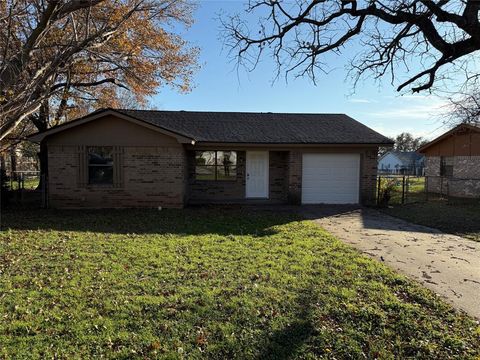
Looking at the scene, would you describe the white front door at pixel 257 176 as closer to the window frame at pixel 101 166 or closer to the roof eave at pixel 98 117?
the roof eave at pixel 98 117

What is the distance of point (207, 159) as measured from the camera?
16.3 m

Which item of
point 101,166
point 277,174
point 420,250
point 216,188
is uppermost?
point 101,166

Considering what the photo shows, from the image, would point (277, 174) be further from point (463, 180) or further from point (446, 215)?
point (463, 180)

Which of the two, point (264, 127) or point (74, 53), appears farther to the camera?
point (264, 127)

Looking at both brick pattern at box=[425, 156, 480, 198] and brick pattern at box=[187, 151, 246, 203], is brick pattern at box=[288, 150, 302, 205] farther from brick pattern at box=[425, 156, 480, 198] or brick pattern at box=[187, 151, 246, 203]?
brick pattern at box=[425, 156, 480, 198]

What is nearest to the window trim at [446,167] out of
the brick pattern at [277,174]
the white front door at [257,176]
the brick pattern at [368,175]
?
the brick pattern at [368,175]

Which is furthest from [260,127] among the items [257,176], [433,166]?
[433,166]

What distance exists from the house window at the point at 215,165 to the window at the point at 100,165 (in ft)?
12.3

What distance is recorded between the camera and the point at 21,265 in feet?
21.0

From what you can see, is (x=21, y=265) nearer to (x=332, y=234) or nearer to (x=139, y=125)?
(x=332, y=234)

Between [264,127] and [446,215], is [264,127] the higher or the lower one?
the higher one

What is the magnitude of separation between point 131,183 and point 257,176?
5.50 meters

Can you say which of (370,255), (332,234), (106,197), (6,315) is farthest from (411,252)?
(106,197)

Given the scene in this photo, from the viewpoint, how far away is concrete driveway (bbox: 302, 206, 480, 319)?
5699 millimetres
